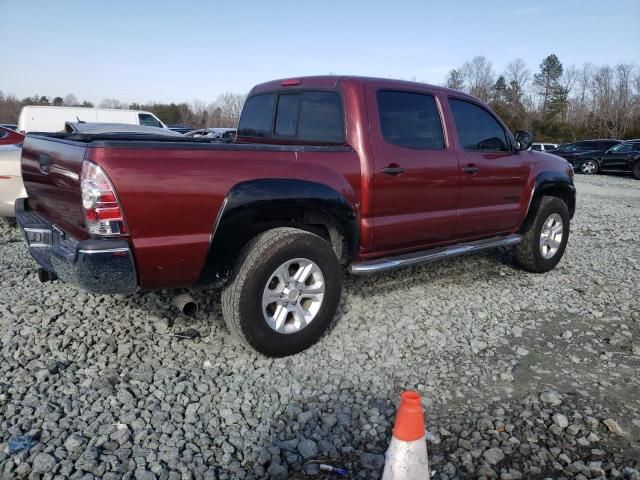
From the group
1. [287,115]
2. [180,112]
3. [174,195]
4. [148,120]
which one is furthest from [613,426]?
[180,112]

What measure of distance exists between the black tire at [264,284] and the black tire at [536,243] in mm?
2867

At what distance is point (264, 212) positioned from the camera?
3273mm

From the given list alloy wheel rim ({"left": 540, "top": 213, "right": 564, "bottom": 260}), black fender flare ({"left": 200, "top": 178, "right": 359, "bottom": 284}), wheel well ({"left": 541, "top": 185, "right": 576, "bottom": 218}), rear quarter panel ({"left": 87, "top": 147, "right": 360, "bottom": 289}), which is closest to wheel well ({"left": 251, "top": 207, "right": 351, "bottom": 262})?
black fender flare ({"left": 200, "top": 178, "right": 359, "bottom": 284})

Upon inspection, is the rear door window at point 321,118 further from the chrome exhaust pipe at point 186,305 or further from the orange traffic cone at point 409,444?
the orange traffic cone at point 409,444

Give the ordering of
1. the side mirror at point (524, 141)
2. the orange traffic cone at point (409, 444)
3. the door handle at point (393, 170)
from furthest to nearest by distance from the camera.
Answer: the side mirror at point (524, 141) < the door handle at point (393, 170) < the orange traffic cone at point (409, 444)

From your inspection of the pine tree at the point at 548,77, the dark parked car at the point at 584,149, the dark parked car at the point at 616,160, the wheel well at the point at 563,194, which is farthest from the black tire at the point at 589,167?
the pine tree at the point at 548,77

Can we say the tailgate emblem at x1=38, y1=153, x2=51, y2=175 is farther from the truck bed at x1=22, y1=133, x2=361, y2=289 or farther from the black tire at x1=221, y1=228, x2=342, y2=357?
the black tire at x1=221, y1=228, x2=342, y2=357

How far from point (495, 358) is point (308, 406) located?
144 centimetres

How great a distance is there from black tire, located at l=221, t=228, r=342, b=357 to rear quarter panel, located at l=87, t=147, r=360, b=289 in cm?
27

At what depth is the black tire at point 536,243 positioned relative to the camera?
213 inches

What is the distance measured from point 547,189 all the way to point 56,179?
15.8 feet

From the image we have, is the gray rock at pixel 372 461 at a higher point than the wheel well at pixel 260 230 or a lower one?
lower

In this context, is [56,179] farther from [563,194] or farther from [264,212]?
[563,194]

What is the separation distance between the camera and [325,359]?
343 centimetres
